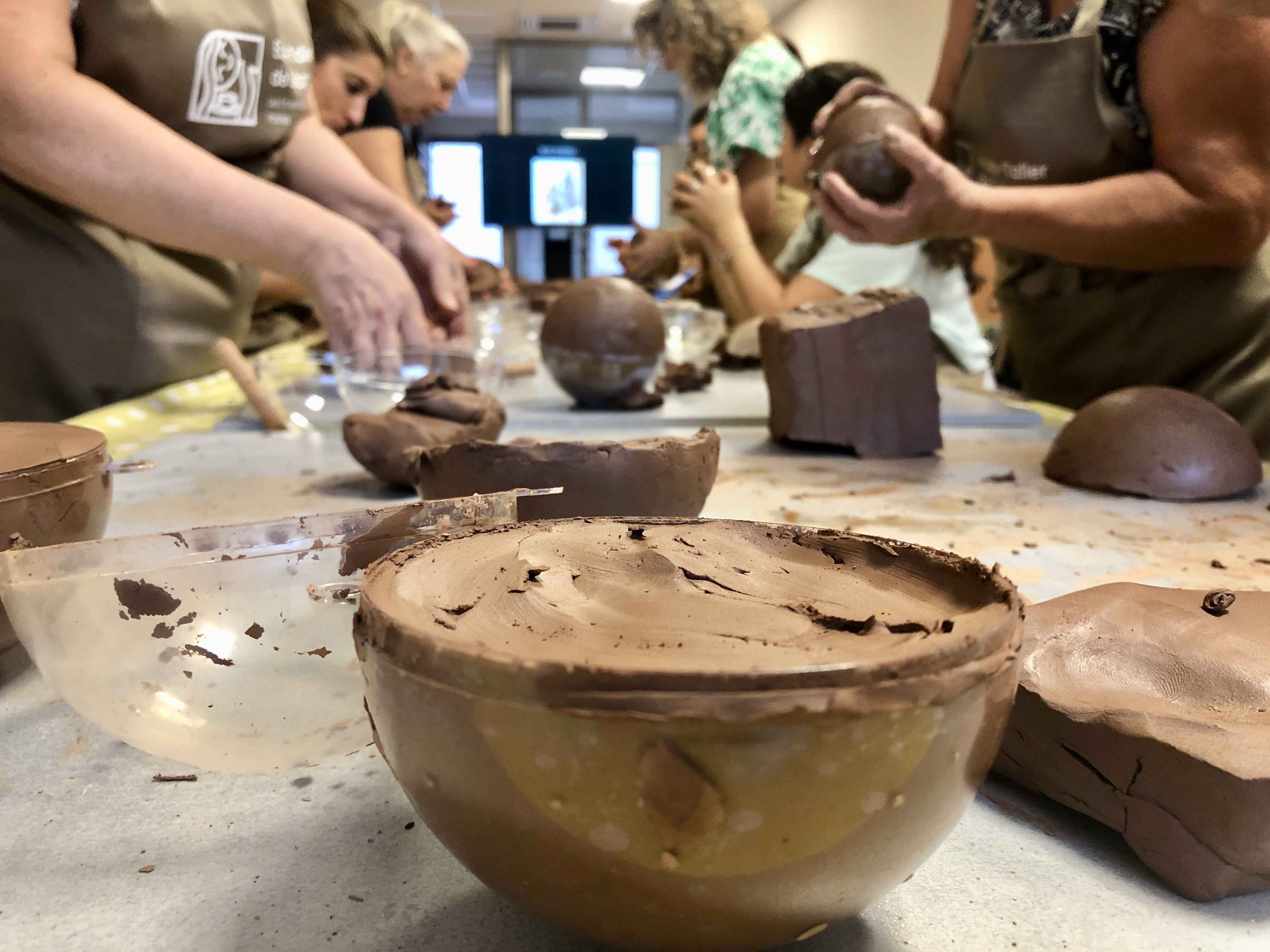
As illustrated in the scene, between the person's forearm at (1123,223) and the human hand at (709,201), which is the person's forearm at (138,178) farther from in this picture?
the human hand at (709,201)

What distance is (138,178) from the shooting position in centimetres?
136

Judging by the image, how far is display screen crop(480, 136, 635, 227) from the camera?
336 inches

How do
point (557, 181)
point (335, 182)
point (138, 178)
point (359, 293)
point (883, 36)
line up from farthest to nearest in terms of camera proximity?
point (557, 181) → point (883, 36) → point (335, 182) → point (359, 293) → point (138, 178)

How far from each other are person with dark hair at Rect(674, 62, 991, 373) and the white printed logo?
1573 mm

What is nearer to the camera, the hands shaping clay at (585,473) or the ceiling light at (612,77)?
the hands shaping clay at (585,473)

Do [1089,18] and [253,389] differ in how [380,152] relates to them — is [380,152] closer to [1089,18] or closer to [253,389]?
[253,389]

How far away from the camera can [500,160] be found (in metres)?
8.49

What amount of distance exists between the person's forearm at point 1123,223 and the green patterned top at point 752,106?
5.54 ft

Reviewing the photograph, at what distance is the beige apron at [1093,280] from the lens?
1737 mm

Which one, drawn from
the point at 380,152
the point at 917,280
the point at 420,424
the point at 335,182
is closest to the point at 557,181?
the point at 380,152

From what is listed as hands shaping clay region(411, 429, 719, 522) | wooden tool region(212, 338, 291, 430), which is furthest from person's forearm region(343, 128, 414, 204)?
hands shaping clay region(411, 429, 719, 522)

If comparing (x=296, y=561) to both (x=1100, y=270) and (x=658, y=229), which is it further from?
(x=658, y=229)

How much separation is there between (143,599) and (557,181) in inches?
337

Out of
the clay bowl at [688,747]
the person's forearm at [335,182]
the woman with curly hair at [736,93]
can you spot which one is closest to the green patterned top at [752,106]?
the woman with curly hair at [736,93]
